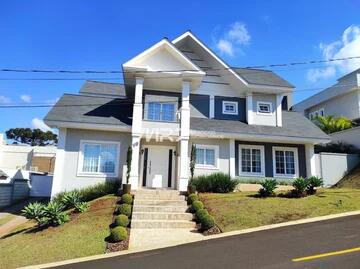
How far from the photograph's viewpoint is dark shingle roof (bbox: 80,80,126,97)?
21.6 m

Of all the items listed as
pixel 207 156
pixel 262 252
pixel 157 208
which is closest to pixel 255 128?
pixel 207 156

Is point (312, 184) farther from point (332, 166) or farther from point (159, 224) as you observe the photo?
point (159, 224)

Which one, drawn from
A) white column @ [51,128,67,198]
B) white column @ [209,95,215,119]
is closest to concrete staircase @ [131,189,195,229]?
white column @ [51,128,67,198]

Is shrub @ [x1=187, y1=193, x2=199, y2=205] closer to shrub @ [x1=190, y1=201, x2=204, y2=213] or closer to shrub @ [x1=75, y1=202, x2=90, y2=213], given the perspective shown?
shrub @ [x1=190, y1=201, x2=204, y2=213]

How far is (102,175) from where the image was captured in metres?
17.6

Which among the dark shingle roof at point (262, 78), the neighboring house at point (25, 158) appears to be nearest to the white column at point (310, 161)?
the dark shingle roof at point (262, 78)

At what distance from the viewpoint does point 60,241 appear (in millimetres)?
10953

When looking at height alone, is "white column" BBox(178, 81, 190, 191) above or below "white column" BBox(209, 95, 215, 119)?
below

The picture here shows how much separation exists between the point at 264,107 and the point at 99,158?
994 cm

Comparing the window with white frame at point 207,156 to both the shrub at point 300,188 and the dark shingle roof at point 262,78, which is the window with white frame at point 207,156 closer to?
the dark shingle roof at point 262,78

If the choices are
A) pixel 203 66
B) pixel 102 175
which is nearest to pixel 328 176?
pixel 203 66

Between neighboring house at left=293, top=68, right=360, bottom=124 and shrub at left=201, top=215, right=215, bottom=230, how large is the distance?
2226 cm

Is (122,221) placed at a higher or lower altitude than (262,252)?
higher

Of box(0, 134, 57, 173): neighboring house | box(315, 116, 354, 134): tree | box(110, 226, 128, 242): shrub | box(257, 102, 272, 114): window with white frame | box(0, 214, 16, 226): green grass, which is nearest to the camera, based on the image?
box(110, 226, 128, 242): shrub
